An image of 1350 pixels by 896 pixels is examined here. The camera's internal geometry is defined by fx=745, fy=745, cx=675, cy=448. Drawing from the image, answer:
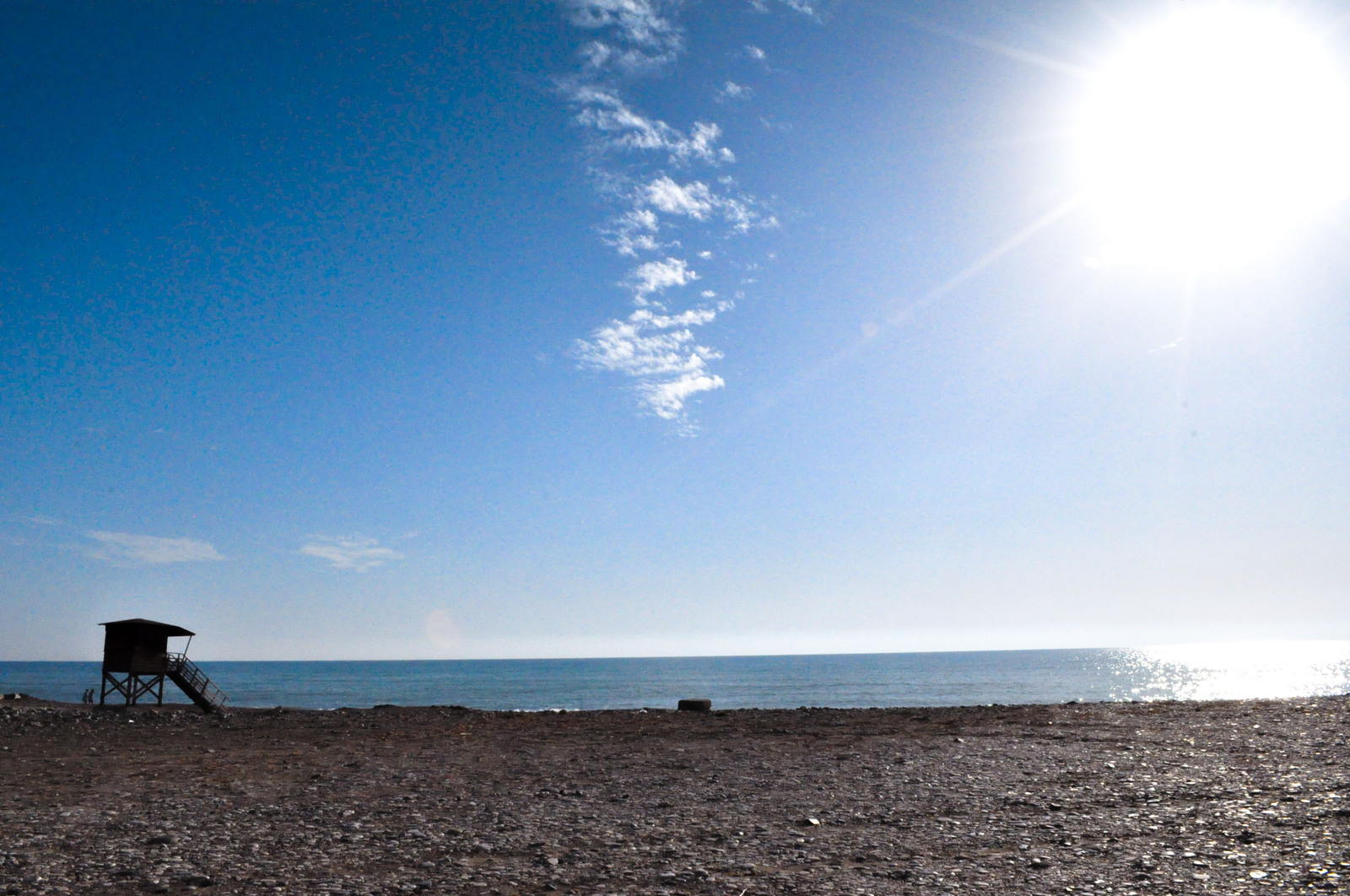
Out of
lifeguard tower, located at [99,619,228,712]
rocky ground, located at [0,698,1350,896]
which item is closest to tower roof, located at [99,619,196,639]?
lifeguard tower, located at [99,619,228,712]

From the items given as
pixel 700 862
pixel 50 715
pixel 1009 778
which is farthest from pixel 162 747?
pixel 1009 778

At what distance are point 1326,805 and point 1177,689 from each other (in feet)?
447

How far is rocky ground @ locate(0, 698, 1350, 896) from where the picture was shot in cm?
848

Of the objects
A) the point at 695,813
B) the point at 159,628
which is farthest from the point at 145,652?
the point at 695,813

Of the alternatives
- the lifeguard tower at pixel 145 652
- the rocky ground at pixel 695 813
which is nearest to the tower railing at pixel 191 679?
the lifeguard tower at pixel 145 652

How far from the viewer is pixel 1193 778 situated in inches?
551

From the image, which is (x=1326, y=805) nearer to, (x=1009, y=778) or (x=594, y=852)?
(x=1009, y=778)

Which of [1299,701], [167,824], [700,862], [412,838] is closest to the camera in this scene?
[700,862]

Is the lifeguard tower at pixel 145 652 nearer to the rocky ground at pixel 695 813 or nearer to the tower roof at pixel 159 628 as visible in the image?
the tower roof at pixel 159 628

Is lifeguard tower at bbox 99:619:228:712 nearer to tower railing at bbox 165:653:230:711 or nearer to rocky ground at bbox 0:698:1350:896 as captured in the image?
tower railing at bbox 165:653:230:711

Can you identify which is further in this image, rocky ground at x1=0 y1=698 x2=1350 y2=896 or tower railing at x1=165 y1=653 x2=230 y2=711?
tower railing at x1=165 y1=653 x2=230 y2=711

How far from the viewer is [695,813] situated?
12.0 metres

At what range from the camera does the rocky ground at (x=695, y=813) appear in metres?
8.48

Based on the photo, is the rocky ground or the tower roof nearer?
the rocky ground
